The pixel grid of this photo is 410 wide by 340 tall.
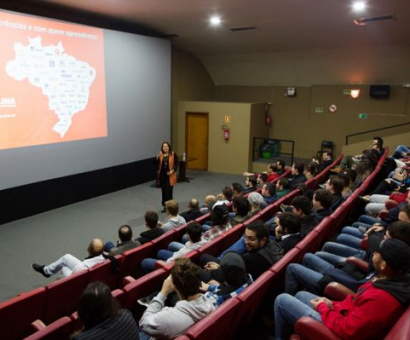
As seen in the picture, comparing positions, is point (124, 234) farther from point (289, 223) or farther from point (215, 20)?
point (215, 20)

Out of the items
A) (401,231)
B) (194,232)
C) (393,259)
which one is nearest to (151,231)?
(194,232)

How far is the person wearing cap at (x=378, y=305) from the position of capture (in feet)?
5.39

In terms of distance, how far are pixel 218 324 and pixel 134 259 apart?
152 cm

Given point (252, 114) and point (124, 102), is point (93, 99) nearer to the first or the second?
point (124, 102)

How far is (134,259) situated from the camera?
3.21 m

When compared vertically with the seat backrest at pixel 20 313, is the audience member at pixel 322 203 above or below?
above

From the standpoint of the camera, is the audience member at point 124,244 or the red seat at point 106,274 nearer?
the red seat at point 106,274

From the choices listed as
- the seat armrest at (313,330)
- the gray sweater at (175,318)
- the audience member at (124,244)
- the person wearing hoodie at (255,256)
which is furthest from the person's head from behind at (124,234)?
the seat armrest at (313,330)

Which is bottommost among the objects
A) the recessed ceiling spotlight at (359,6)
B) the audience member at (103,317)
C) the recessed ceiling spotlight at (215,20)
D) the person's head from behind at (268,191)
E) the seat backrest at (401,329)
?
the person's head from behind at (268,191)

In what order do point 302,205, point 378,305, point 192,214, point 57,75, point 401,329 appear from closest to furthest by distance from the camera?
point 401,329, point 378,305, point 302,205, point 192,214, point 57,75

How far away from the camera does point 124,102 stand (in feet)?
24.0

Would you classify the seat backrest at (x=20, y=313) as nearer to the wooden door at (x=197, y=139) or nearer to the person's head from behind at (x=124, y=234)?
the person's head from behind at (x=124, y=234)

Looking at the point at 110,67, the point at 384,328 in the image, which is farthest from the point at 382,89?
the point at 384,328

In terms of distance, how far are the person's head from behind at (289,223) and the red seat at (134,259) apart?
1.27 meters
